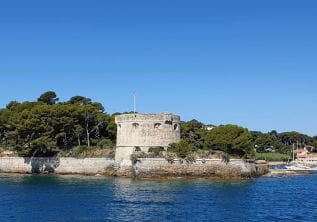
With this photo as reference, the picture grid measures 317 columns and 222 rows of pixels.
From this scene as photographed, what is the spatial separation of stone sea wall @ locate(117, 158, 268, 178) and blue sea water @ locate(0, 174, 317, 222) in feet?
5.94

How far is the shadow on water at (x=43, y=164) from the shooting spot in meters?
54.9

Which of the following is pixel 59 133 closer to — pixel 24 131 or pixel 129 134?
pixel 24 131

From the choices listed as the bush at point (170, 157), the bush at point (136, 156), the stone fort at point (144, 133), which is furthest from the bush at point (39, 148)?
the bush at point (170, 157)

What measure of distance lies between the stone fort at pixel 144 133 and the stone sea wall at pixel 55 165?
2.15m

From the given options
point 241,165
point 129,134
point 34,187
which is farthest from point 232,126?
point 34,187

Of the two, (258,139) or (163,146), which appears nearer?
(163,146)

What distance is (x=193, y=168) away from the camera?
4888cm

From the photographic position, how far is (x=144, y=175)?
49438mm

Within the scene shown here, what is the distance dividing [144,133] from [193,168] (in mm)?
6384

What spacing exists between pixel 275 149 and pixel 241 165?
71.4 meters

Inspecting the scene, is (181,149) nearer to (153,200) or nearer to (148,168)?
(148,168)

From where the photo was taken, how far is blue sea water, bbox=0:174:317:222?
28031 millimetres

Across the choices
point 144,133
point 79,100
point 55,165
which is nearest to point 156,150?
point 144,133

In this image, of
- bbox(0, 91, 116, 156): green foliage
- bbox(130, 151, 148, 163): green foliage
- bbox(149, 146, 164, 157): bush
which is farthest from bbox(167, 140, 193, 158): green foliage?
bbox(0, 91, 116, 156): green foliage
